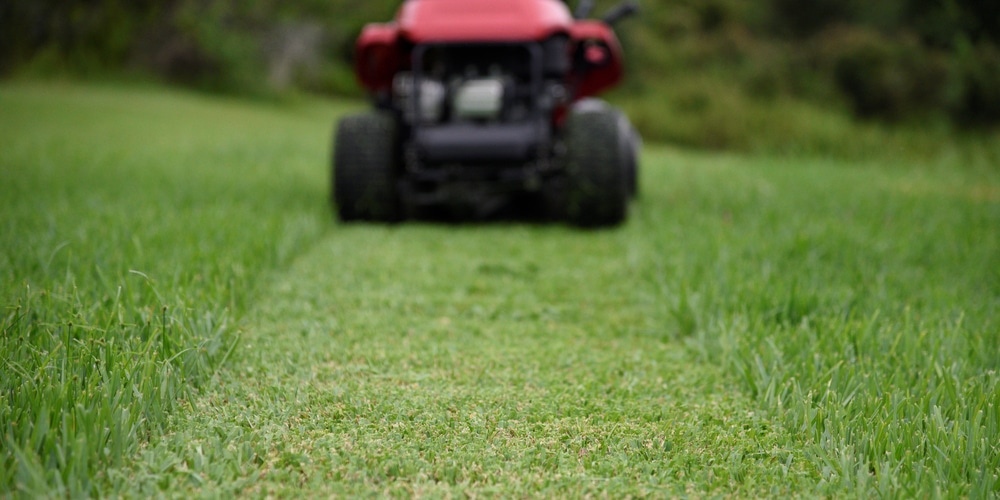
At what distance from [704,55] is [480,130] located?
10557mm

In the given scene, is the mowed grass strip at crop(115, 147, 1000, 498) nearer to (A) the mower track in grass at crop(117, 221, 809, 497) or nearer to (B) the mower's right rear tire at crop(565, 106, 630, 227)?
(A) the mower track in grass at crop(117, 221, 809, 497)

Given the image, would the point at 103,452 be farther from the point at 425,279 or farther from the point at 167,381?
the point at 425,279

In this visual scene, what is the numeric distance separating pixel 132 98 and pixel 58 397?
11.6m

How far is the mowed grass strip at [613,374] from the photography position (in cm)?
139

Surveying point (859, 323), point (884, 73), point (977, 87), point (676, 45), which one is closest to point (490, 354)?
point (859, 323)

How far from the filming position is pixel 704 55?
1340cm

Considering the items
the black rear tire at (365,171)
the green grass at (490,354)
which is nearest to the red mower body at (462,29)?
A: the black rear tire at (365,171)

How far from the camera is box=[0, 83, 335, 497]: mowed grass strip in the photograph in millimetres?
1331

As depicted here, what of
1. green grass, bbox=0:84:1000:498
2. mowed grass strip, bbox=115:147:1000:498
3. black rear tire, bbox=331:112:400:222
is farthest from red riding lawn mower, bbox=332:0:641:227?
mowed grass strip, bbox=115:147:1000:498

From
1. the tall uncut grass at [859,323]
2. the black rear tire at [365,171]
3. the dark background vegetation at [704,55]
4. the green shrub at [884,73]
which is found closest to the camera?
the tall uncut grass at [859,323]

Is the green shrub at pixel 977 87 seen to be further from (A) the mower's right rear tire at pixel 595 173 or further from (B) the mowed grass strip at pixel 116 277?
(B) the mowed grass strip at pixel 116 277

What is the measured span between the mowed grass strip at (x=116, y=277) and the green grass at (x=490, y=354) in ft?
0.03

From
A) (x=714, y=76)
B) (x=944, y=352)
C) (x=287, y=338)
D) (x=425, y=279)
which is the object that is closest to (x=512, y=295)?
(x=425, y=279)

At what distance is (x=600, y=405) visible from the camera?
1.73 m
